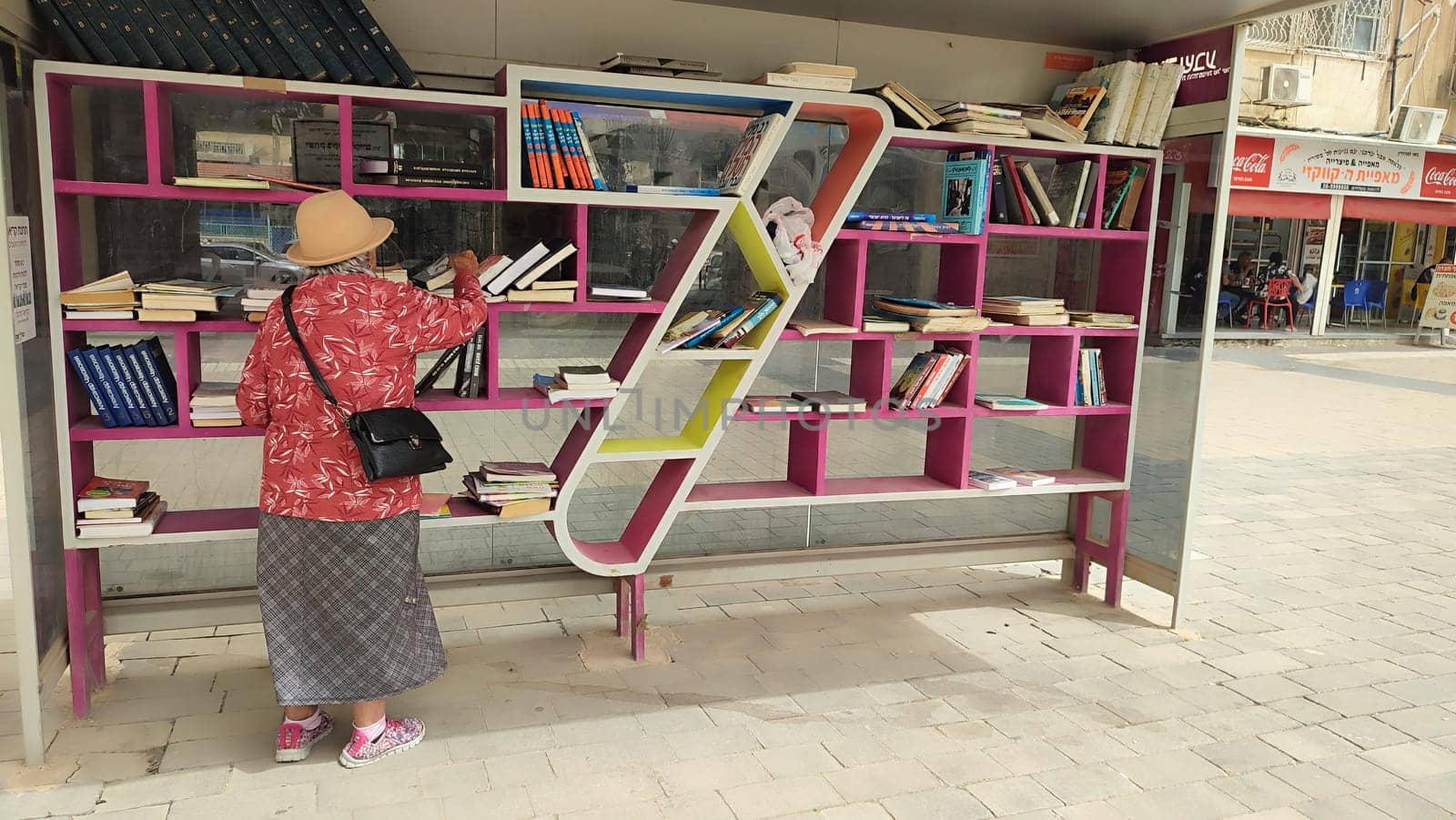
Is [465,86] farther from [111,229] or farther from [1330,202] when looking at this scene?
[1330,202]

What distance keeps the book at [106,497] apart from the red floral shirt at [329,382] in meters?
0.65

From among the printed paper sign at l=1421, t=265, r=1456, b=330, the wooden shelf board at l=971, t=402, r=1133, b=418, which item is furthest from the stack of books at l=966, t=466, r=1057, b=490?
the printed paper sign at l=1421, t=265, r=1456, b=330

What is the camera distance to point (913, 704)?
3807mm

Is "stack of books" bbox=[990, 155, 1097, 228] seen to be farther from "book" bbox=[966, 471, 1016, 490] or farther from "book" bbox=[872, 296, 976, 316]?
"book" bbox=[966, 471, 1016, 490]

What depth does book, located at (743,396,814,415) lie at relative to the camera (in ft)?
13.8

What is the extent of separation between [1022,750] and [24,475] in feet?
11.0

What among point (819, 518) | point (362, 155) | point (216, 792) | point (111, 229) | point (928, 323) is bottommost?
point (216, 792)

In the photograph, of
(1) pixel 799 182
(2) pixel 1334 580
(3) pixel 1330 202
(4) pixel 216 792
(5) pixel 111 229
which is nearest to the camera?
(4) pixel 216 792

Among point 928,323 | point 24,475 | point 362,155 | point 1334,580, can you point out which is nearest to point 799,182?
point 928,323

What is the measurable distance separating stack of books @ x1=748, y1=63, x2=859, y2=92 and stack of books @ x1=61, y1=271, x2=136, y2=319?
93.0 inches

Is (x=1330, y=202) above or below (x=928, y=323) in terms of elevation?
above

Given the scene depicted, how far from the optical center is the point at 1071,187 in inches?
180

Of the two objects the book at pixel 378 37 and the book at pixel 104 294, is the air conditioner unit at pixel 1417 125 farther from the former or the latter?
the book at pixel 104 294

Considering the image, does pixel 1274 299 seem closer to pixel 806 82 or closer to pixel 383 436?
pixel 806 82
